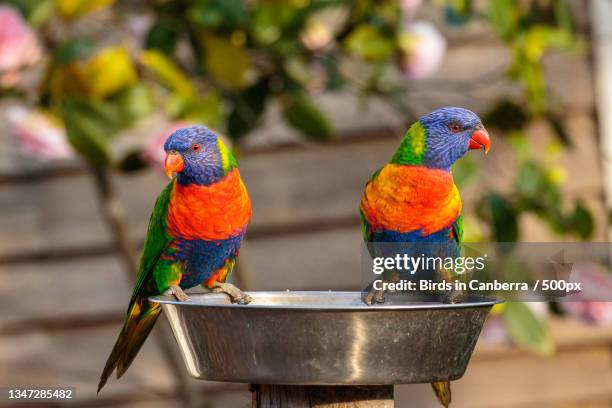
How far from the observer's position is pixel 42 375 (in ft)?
8.09

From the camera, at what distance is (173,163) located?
0.87 m

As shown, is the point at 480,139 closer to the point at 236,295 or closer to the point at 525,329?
the point at 236,295

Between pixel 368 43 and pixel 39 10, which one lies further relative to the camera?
pixel 368 43

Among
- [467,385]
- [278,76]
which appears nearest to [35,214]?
[278,76]

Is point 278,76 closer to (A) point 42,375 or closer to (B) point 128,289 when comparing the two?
(B) point 128,289

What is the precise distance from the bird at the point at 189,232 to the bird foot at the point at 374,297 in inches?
5.6

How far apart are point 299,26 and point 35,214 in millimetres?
1034

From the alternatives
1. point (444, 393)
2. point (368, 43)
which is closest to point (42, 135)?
point (368, 43)

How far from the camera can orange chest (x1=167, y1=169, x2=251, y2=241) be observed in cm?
92

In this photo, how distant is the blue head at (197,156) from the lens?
34.6 inches

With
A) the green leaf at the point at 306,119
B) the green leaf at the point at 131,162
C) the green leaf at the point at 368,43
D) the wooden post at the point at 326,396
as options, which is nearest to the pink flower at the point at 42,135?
the green leaf at the point at 131,162

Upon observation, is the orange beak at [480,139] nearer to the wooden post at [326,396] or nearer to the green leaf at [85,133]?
the wooden post at [326,396]

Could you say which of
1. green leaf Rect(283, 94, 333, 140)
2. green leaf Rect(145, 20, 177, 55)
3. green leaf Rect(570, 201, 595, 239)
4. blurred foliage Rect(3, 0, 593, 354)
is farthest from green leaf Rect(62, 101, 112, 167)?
green leaf Rect(570, 201, 595, 239)

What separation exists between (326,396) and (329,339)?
16 cm
